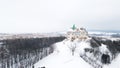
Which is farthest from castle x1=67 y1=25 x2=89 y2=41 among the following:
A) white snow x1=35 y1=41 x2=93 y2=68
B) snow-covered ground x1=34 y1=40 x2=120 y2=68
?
white snow x1=35 y1=41 x2=93 y2=68

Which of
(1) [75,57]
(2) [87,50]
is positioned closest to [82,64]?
(1) [75,57]

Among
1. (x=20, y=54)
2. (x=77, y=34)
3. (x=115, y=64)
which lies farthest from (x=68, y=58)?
(x=77, y=34)

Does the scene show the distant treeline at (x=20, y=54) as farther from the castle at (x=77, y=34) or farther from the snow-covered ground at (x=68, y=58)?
the castle at (x=77, y=34)

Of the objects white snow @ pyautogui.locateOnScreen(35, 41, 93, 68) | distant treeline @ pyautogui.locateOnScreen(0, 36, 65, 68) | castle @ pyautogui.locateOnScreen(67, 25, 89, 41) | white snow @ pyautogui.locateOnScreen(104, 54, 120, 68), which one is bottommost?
white snow @ pyautogui.locateOnScreen(104, 54, 120, 68)

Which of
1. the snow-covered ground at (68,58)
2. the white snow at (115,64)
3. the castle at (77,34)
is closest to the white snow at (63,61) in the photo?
the snow-covered ground at (68,58)

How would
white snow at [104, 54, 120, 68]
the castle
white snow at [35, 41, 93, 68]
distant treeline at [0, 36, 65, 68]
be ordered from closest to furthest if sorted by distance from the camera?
distant treeline at [0, 36, 65, 68] → white snow at [35, 41, 93, 68] → white snow at [104, 54, 120, 68] → the castle

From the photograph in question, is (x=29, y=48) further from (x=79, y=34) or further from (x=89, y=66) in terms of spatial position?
(x=79, y=34)

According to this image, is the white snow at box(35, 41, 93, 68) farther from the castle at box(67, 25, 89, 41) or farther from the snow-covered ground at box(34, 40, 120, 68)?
the castle at box(67, 25, 89, 41)

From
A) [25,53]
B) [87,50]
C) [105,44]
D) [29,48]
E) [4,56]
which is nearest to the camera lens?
[4,56]

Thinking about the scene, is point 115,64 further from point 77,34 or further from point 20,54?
point 20,54
